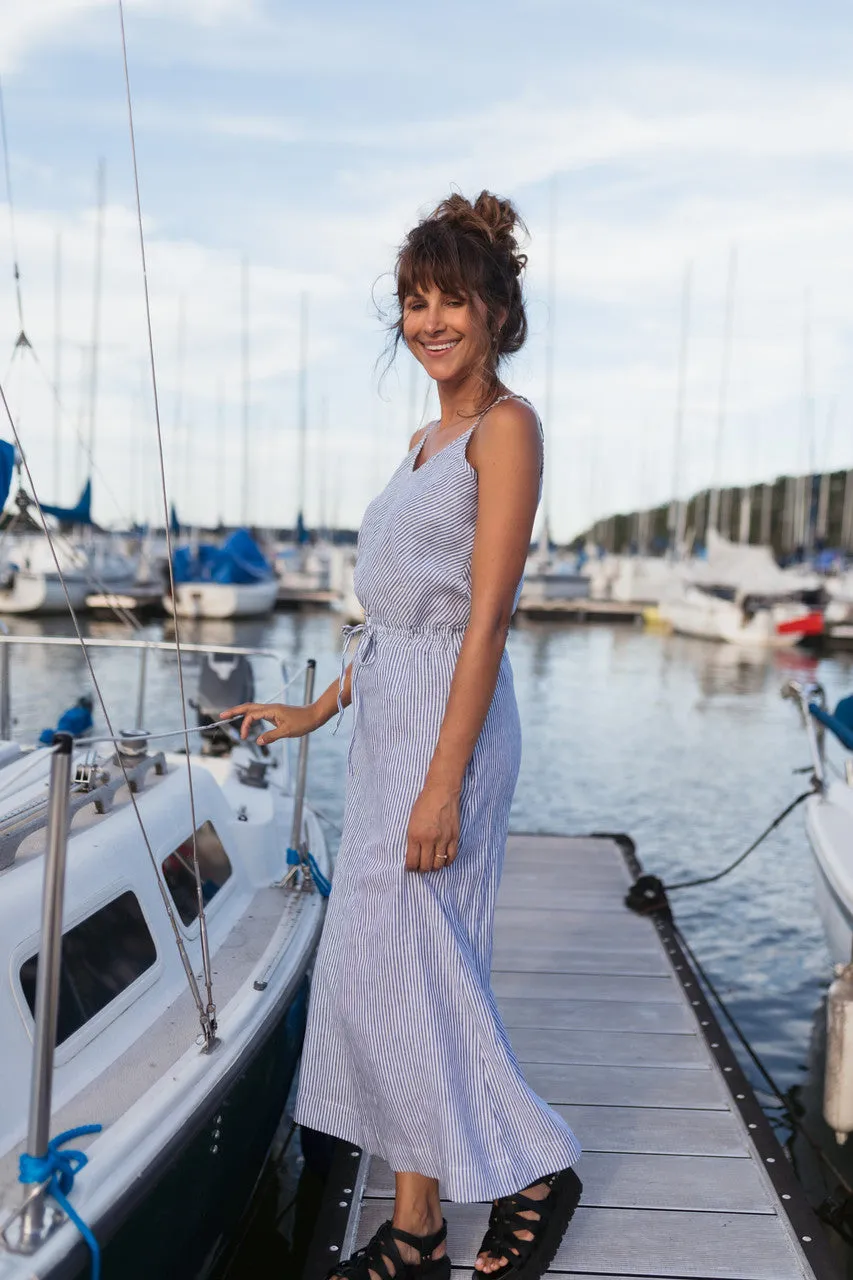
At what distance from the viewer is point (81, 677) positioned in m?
18.3

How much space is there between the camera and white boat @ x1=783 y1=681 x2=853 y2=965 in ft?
17.3

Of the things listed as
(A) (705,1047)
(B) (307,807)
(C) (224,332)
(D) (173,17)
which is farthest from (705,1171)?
(C) (224,332)

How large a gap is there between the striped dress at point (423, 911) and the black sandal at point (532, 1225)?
104 millimetres

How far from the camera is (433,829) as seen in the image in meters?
2.14

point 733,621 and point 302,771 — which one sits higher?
point 302,771

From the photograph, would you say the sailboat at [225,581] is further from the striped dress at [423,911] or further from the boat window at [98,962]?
the striped dress at [423,911]

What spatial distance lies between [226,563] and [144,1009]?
26.1m

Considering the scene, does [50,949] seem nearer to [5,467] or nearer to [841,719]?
[5,467]

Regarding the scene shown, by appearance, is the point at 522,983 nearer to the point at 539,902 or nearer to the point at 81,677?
the point at 539,902

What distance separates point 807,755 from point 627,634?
17030 mm

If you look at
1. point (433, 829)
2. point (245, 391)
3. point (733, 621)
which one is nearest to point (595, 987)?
point (433, 829)

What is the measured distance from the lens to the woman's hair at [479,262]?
7.20 feet

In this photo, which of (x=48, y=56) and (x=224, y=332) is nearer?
(x=48, y=56)

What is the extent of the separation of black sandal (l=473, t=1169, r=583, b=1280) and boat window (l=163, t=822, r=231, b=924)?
4.06ft
